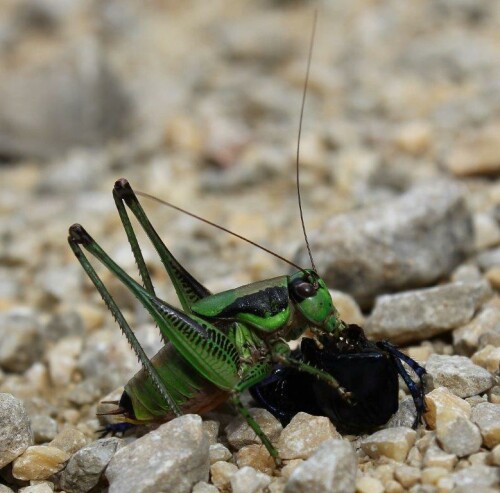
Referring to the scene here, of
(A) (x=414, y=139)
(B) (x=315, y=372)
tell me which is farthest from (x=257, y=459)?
(A) (x=414, y=139)

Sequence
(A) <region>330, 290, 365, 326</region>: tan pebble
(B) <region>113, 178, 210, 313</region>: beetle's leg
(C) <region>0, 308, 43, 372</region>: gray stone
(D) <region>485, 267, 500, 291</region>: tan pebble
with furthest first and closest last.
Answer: (C) <region>0, 308, 43, 372</region>: gray stone
(D) <region>485, 267, 500, 291</region>: tan pebble
(A) <region>330, 290, 365, 326</region>: tan pebble
(B) <region>113, 178, 210, 313</region>: beetle's leg

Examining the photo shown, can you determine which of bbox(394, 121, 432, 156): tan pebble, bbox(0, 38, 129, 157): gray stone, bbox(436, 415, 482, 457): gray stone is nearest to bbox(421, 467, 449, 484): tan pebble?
bbox(436, 415, 482, 457): gray stone

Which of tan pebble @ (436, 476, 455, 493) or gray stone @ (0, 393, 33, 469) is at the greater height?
gray stone @ (0, 393, 33, 469)

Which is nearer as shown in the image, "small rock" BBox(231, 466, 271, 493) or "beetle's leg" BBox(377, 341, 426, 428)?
"small rock" BBox(231, 466, 271, 493)

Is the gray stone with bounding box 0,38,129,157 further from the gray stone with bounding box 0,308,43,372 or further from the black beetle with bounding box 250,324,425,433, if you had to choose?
the black beetle with bounding box 250,324,425,433

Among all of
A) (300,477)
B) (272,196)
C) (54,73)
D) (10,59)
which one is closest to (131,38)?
(10,59)

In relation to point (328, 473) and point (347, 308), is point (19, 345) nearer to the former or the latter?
point (347, 308)

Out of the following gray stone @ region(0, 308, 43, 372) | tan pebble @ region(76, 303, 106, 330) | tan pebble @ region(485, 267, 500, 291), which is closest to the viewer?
tan pebble @ region(485, 267, 500, 291)
